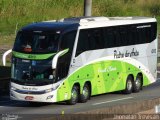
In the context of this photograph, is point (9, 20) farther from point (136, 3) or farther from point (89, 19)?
point (89, 19)

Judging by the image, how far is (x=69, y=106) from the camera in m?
26.5

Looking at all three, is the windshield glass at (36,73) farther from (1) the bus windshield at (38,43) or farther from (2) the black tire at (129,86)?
(2) the black tire at (129,86)

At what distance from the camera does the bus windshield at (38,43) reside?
26.1m

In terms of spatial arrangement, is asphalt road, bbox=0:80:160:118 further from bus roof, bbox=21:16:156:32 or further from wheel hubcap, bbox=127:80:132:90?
bus roof, bbox=21:16:156:32

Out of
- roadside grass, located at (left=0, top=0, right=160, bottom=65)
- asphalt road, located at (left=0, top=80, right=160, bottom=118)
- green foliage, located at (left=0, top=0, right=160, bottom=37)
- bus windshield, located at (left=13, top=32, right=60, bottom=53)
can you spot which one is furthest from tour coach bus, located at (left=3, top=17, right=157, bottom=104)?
green foliage, located at (left=0, top=0, right=160, bottom=37)

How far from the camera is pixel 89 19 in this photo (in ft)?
94.0

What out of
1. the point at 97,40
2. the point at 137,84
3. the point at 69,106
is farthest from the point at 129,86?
the point at 69,106

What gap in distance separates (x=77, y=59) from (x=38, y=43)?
5.68ft

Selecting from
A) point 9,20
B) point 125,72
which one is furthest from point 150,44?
point 9,20

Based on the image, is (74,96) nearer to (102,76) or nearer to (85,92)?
(85,92)

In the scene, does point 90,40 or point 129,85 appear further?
point 129,85

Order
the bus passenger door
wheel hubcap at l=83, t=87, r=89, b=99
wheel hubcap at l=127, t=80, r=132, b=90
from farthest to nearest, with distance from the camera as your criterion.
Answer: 1. wheel hubcap at l=127, t=80, r=132, b=90
2. wheel hubcap at l=83, t=87, r=89, b=99
3. the bus passenger door

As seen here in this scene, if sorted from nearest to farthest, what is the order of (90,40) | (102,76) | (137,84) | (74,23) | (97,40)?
1. (74,23)
2. (90,40)
3. (97,40)
4. (102,76)
5. (137,84)

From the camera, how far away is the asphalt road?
2464cm
